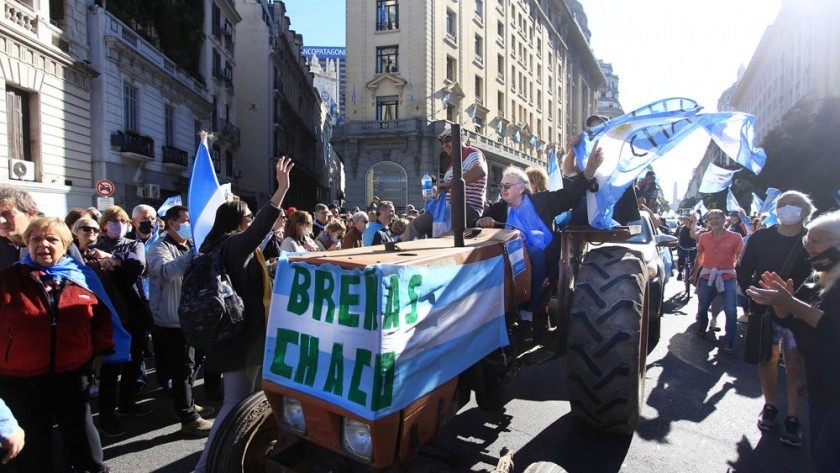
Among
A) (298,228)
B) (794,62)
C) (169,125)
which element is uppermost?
(794,62)

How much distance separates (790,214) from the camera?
15.0 ft

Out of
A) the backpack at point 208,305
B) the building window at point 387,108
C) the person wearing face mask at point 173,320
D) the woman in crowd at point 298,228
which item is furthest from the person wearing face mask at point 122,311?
the building window at point 387,108

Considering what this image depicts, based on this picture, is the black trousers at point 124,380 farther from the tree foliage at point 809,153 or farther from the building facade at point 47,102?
the tree foliage at point 809,153

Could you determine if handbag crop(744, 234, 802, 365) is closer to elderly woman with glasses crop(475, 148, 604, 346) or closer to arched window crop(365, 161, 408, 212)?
elderly woman with glasses crop(475, 148, 604, 346)

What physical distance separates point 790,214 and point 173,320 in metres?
5.62

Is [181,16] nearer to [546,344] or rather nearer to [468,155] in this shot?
[468,155]

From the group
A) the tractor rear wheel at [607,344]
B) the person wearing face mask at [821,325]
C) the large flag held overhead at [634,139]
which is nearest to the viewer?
the person wearing face mask at [821,325]

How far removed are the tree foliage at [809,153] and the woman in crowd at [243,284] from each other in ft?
103

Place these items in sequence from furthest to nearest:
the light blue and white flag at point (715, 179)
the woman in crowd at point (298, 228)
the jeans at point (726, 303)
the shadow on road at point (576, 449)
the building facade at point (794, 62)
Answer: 1. the building facade at point (794, 62)
2. the light blue and white flag at point (715, 179)
3. the jeans at point (726, 303)
4. the woman in crowd at point (298, 228)
5. the shadow on road at point (576, 449)

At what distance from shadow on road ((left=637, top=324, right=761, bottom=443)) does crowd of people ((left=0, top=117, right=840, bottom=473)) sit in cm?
64

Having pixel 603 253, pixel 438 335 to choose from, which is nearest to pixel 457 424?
pixel 603 253

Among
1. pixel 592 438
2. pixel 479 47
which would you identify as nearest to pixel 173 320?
pixel 592 438

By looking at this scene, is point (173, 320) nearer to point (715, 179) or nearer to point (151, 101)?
point (715, 179)

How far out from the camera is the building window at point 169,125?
22.2m
